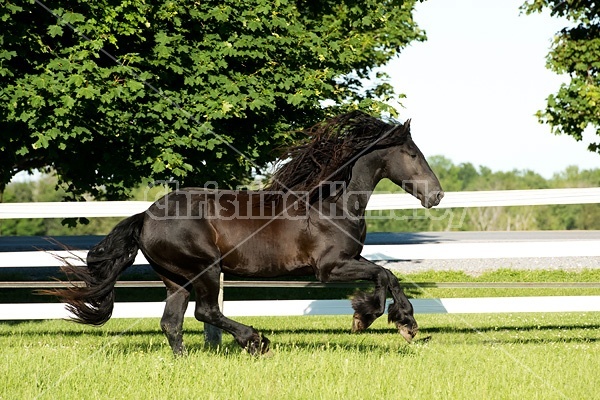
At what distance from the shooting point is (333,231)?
7316mm

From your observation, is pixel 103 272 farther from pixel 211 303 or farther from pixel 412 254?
pixel 412 254

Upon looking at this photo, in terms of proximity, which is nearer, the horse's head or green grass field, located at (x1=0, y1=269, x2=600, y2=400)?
green grass field, located at (x1=0, y1=269, x2=600, y2=400)

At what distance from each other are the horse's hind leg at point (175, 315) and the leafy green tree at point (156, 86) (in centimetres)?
479

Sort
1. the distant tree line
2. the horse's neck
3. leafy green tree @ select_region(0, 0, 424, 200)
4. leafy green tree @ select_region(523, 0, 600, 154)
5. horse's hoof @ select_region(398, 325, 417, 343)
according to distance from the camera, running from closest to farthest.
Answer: horse's hoof @ select_region(398, 325, 417, 343) < the horse's neck < leafy green tree @ select_region(0, 0, 424, 200) < leafy green tree @ select_region(523, 0, 600, 154) < the distant tree line

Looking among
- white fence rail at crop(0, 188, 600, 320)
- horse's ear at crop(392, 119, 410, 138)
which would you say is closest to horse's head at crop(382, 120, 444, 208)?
horse's ear at crop(392, 119, 410, 138)

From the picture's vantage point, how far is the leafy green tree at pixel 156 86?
12273 millimetres

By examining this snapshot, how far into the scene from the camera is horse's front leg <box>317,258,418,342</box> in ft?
23.0

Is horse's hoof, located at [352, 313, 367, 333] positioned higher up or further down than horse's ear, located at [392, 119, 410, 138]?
further down

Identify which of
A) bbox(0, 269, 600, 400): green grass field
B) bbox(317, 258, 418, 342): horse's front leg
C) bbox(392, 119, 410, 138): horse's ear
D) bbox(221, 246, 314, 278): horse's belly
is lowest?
bbox(0, 269, 600, 400): green grass field

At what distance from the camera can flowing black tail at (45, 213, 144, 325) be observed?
7.55 m

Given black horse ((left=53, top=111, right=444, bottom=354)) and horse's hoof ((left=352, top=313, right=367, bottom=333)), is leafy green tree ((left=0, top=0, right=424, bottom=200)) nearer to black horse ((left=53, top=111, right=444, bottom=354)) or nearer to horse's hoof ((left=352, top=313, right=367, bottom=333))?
black horse ((left=53, top=111, right=444, bottom=354))

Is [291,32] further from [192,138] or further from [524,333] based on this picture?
[524,333]

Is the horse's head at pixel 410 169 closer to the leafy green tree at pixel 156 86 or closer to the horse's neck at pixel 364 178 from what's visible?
the horse's neck at pixel 364 178

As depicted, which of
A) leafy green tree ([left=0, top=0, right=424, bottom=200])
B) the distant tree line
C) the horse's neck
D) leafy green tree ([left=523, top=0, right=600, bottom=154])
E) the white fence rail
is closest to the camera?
the horse's neck
